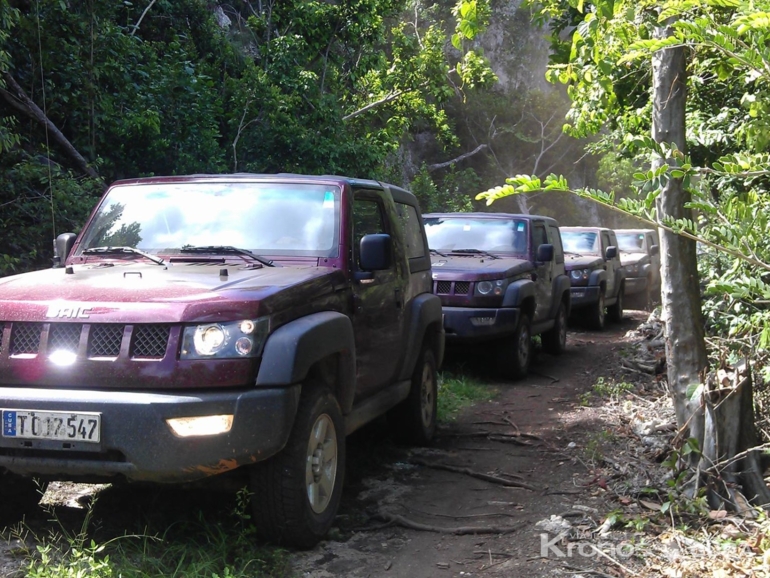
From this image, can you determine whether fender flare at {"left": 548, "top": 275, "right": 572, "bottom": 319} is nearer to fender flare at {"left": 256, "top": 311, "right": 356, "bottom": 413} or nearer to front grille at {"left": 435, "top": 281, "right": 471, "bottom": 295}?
front grille at {"left": 435, "top": 281, "right": 471, "bottom": 295}

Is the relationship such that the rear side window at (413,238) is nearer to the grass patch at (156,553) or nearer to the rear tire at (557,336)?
the grass patch at (156,553)

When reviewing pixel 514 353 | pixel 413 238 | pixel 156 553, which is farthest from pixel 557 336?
pixel 156 553

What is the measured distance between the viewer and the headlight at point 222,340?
3.89 meters

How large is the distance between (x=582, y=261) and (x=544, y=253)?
4231 millimetres

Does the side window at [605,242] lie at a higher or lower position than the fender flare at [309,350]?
higher

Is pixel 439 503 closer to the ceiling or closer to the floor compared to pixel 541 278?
closer to the floor

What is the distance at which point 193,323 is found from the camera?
3.90 m

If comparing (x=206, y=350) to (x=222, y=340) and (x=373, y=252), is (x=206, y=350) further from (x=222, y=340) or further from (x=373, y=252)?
(x=373, y=252)

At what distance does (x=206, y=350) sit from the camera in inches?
153

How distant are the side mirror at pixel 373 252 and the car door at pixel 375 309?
5.5 inches

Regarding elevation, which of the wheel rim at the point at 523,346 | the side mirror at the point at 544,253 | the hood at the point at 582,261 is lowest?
the wheel rim at the point at 523,346

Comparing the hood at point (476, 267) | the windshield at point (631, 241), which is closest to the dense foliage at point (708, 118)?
the hood at point (476, 267)

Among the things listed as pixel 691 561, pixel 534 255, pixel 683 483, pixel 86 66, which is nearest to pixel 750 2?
pixel 691 561

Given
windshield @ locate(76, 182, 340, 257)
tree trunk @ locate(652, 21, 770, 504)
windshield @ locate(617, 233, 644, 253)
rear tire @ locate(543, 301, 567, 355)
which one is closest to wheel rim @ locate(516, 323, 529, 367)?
rear tire @ locate(543, 301, 567, 355)
